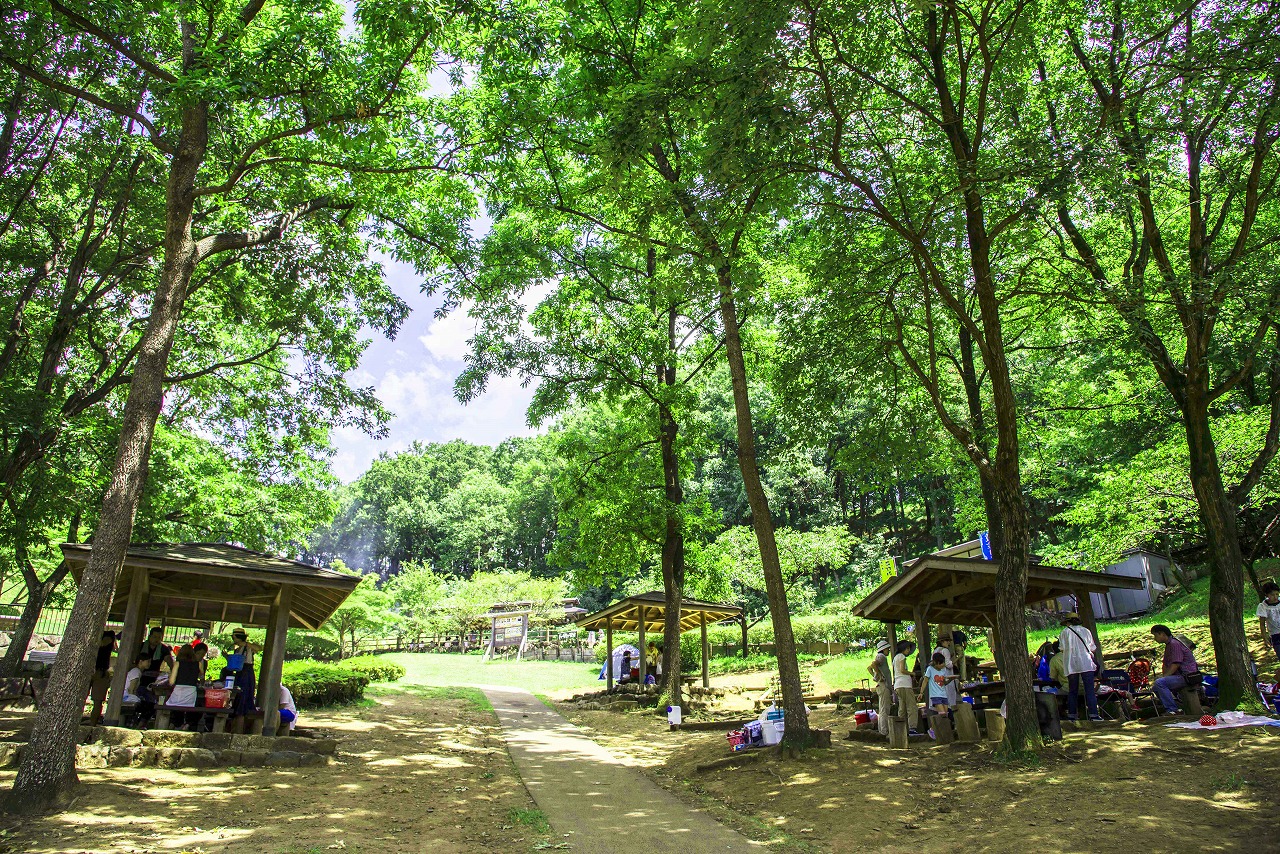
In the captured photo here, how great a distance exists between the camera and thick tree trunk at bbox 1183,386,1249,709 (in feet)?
29.5

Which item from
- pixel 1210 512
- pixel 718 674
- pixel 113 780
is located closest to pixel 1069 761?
pixel 1210 512

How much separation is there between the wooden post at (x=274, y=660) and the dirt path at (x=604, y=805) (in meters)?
3.45

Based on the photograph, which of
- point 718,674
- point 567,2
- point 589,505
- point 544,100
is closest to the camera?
point 567,2

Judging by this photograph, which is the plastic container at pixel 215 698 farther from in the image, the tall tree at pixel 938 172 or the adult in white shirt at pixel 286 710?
the tall tree at pixel 938 172

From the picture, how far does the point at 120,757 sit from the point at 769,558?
320 inches

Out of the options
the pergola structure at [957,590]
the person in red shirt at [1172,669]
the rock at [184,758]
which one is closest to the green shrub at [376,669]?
the rock at [184,758]

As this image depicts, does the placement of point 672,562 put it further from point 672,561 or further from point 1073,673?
point 1073,673

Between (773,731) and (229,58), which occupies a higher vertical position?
(229,58)

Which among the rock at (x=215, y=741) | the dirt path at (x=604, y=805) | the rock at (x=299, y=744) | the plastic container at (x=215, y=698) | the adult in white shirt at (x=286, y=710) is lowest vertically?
the dirt path at (x=604, y=805)

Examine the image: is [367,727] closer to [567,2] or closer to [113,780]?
[113,780]

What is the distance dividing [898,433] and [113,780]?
37.4ft

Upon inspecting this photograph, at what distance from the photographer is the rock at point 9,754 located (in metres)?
7.66

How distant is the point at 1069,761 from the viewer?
25.4ft

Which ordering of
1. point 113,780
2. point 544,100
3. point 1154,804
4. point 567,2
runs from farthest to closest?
point 544,100, point 567,2, point 113,780, point 1154,804
